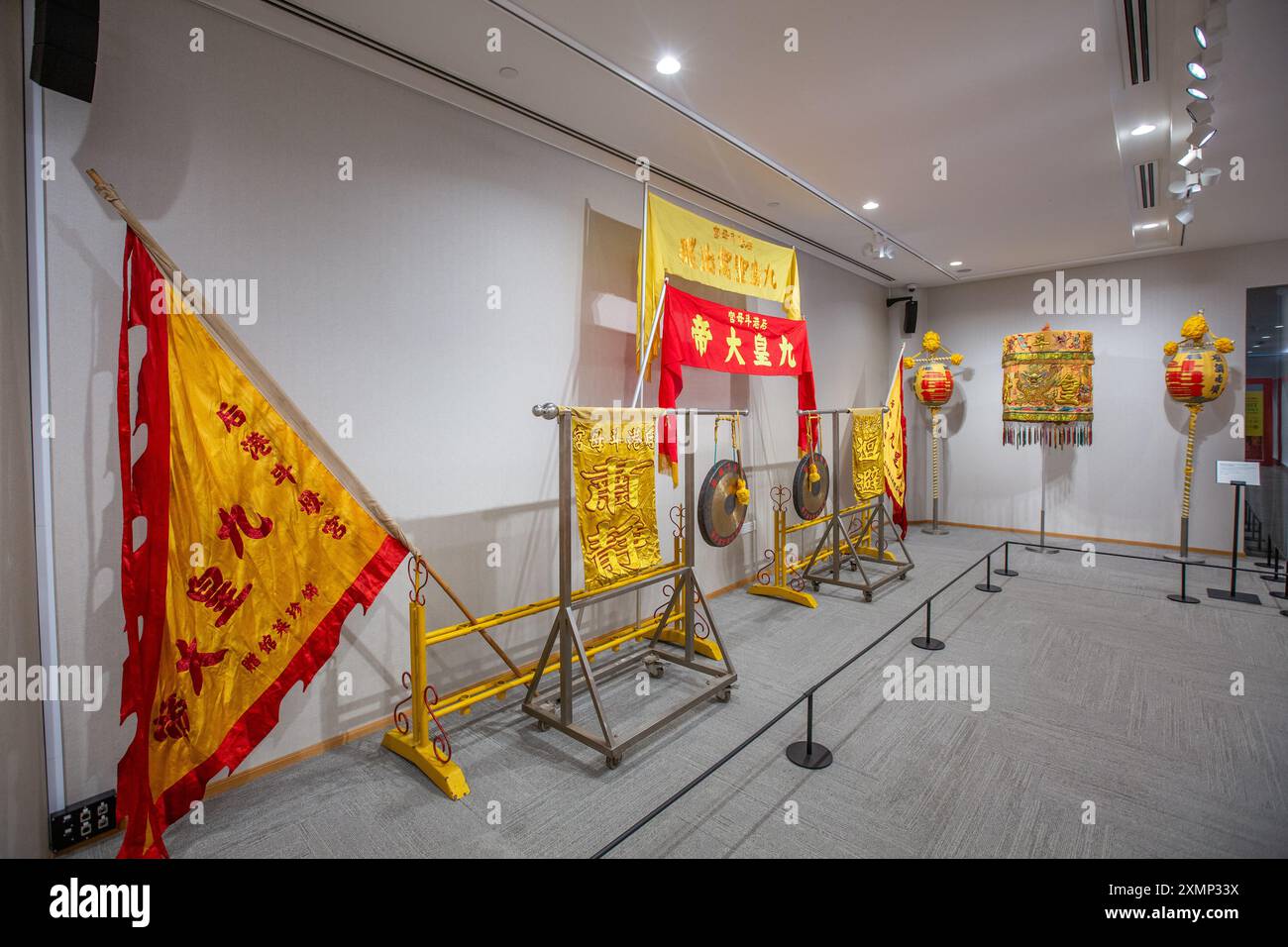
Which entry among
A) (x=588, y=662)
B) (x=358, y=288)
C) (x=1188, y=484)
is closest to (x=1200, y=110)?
(x=588, y=662)

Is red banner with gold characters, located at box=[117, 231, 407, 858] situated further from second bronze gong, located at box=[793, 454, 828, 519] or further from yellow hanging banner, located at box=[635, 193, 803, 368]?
second bronze gong, located at box=[793, 454, 828, 519]

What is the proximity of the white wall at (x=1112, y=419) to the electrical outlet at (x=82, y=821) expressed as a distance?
7.47 m

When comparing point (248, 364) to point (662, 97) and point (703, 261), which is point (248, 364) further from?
point (703, 261)

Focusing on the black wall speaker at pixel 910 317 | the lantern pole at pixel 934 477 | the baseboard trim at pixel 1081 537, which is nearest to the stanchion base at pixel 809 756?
the lantern pole at pixel 934 477

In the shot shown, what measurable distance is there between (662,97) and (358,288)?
5.33ft

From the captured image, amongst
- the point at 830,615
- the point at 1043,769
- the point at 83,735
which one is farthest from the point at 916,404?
the point at 83,735

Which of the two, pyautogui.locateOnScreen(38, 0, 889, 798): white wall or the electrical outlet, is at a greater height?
pyautogui.locateOnScreen(38, 0, 889, 798): white wall

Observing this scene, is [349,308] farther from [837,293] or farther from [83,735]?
[837,293]

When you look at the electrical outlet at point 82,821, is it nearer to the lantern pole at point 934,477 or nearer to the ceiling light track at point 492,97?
the ceiling light track at point 492,97

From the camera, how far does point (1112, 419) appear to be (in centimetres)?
608

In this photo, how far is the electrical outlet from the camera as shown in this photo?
6.03 ft

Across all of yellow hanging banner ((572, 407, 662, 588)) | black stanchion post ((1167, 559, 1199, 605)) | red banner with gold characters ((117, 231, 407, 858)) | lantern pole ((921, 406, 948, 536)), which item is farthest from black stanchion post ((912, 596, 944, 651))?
lantern pole ((921, 406, 948, 536))

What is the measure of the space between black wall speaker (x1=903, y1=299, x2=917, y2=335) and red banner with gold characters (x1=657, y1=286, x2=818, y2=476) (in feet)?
10.6

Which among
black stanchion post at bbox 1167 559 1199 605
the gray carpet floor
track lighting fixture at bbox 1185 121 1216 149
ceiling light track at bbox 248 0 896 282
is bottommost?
the gray carpet floor
